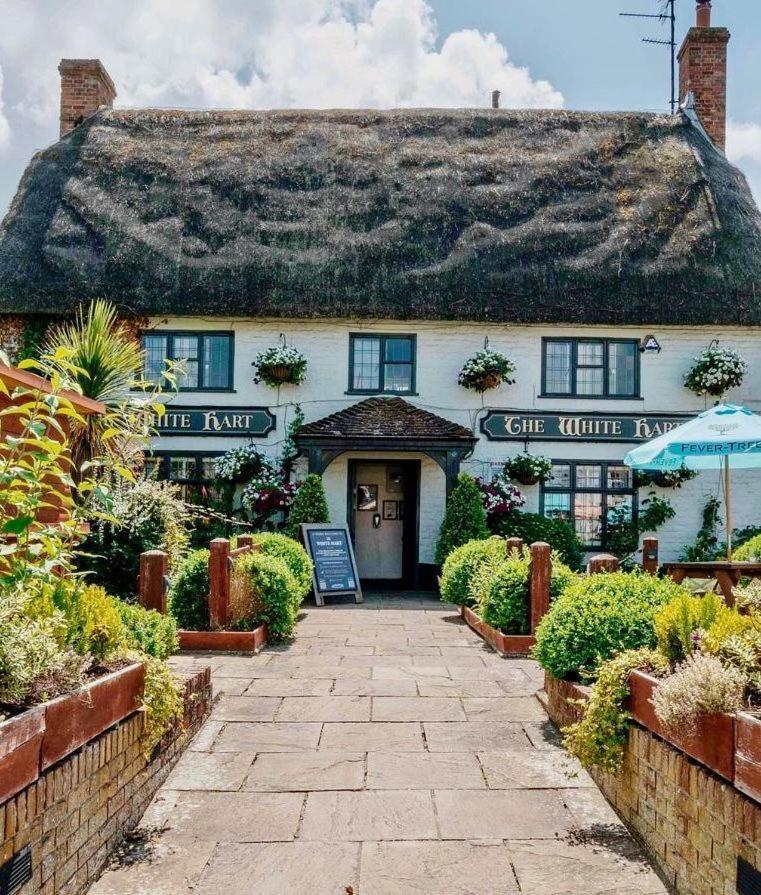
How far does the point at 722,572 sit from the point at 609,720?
590 centimetres

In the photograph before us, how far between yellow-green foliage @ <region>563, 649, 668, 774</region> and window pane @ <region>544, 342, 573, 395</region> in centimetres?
1195

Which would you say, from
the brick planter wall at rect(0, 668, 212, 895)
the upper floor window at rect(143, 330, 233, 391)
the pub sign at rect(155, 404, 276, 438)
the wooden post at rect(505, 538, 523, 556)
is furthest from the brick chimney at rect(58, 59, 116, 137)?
the brick planter wall at rect(0, 668, 212, 895)

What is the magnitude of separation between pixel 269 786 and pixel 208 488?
11.3 m

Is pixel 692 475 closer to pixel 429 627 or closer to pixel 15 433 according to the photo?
pixel 429 627

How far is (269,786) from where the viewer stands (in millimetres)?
5074

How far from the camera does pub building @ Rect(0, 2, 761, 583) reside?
1592 centimetres

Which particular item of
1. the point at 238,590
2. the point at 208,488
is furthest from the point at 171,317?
the point at 238,590

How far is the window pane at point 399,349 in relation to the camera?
16406 millimetres

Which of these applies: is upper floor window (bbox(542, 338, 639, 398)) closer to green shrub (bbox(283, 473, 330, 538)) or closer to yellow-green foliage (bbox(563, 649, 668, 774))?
green shrub (bbox(283, 473, 330, 538))

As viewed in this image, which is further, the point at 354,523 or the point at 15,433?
the point at 354,523

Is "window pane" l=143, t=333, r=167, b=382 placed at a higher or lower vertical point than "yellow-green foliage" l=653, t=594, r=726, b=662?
higher

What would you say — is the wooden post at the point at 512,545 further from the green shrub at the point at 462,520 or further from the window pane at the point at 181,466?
the window pane at the point at 181,466

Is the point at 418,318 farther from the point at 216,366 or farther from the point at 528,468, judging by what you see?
the point at 216,366

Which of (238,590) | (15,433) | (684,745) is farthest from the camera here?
(238,590)
